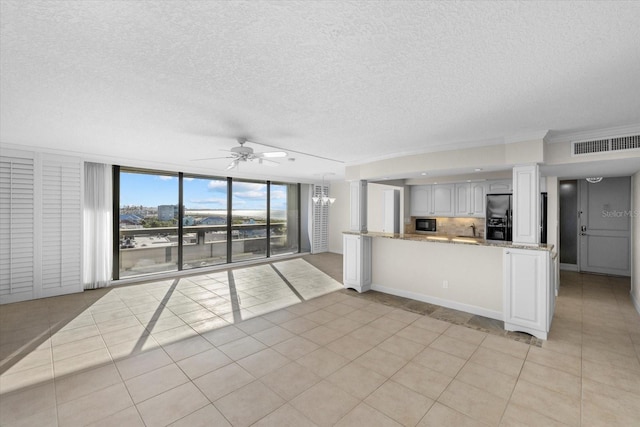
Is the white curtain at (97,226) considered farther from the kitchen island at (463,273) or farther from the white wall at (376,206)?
the white wall at (376,206)

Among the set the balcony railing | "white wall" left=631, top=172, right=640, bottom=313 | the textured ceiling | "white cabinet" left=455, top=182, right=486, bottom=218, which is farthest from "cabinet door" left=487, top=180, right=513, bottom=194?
the balcony railing

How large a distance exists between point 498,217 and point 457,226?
104cm

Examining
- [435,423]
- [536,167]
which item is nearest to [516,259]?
[536,167]

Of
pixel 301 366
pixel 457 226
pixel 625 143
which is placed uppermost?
pixel 625 143

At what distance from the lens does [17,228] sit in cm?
472

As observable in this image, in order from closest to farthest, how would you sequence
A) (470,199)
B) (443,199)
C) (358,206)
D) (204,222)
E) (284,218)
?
(358,206)
(470,199)
(443,199)
(204,222)
(284,218)

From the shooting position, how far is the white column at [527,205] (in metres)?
3.62

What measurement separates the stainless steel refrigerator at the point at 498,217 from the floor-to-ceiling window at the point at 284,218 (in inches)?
218

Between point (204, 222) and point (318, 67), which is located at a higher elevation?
point (318, 67)

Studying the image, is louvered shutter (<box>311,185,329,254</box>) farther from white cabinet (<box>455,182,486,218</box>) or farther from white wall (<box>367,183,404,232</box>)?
white cabinet (<box>455,182,486,218</box>)

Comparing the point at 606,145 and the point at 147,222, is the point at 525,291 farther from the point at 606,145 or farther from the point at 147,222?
the point at 147,222

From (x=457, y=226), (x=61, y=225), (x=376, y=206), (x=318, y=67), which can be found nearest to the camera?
(x=318, y=67)

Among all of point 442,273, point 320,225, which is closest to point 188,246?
point 320,225

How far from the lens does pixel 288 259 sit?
8.65m
